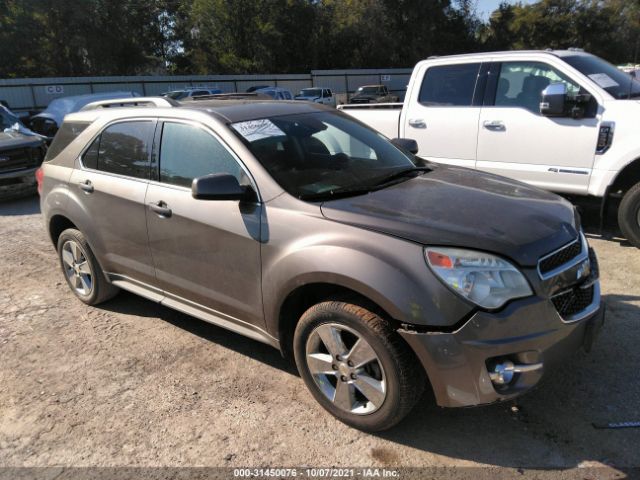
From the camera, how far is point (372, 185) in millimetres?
3254

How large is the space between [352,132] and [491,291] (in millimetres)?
1903

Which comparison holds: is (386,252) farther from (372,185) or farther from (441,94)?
(441,94)

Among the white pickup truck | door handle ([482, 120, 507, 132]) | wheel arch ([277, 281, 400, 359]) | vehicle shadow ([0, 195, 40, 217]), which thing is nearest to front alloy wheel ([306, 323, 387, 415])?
wheel arch ([277, 281, 400, 359])

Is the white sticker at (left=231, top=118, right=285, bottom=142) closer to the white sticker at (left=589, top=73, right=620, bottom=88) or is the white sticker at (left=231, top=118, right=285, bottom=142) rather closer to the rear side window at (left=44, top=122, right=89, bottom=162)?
the rear side window at (left=44, top=122, right=89, bottom=162)

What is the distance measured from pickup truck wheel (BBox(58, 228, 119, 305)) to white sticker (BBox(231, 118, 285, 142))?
1.89 metres

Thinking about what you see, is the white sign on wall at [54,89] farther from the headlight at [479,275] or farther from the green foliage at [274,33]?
the headlight at [479,275]

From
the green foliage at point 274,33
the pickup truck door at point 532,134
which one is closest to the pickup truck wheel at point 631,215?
the pickup truck door at point 532,134

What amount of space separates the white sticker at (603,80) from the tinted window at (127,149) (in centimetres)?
456

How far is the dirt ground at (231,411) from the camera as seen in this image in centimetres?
271

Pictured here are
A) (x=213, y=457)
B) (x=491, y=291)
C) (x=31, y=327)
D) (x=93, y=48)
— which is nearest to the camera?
(x=491, y=291)

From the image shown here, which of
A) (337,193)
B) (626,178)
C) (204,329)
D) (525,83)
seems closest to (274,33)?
(525,83)

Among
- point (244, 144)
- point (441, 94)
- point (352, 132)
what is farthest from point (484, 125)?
point (244, 144)

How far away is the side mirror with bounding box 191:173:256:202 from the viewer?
294 centimetres

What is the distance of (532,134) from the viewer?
5.82 meters
